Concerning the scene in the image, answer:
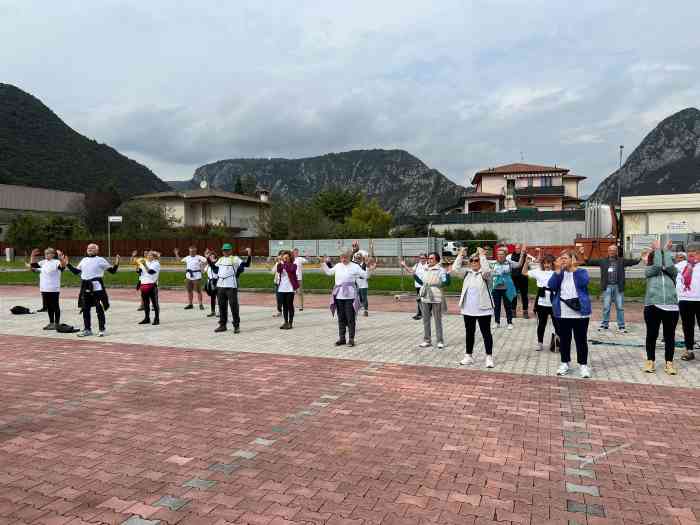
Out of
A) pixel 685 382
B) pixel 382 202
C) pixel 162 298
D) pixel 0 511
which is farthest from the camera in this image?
pixel 382 202

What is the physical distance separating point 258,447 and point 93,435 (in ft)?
5.42

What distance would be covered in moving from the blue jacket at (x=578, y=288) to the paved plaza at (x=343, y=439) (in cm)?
98

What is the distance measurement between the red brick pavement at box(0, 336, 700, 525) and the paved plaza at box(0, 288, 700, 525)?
2 centimetres

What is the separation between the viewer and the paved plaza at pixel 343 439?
3689mm

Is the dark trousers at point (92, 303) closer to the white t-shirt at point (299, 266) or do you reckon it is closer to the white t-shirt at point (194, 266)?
the white t-shirt at point (194, 266)

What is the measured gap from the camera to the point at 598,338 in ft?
34.2

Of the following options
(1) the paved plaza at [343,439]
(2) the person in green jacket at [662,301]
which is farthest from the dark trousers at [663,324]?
(1) the paved plaza at [343,439]

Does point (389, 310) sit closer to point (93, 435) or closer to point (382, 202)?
point (93, 435)

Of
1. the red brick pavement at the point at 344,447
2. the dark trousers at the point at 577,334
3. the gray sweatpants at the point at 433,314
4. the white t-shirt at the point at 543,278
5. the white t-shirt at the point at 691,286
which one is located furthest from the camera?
the gray sweatpants at the point at 433,314

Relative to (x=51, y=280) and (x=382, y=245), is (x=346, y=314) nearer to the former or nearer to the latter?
(x=51, y=280)

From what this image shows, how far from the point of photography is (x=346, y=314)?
9.95m

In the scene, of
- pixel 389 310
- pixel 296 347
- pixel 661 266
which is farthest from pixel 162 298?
pixel 661 266

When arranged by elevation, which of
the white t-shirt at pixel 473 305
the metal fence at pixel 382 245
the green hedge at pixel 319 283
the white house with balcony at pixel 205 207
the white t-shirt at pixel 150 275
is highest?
the white house with balcony at pixel 205 207

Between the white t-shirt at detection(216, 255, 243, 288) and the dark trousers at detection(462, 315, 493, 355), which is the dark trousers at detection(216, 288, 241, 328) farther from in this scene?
the dark trousers at detection(462, 315, 493, 355)
